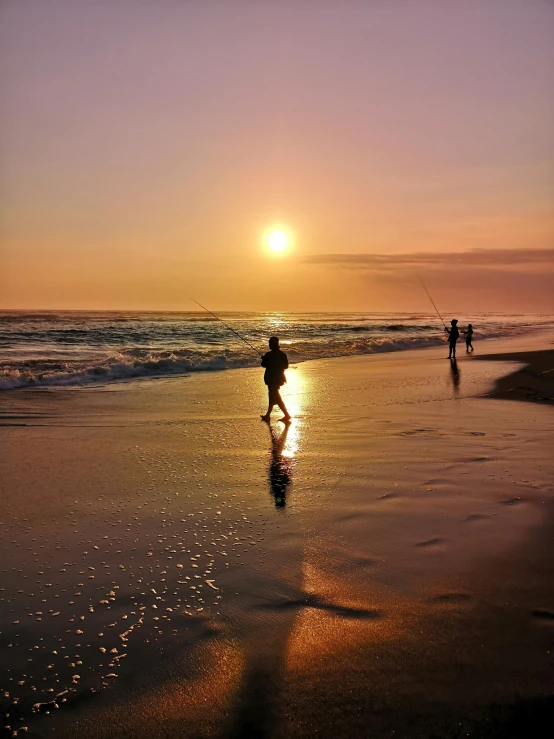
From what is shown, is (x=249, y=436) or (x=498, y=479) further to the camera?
(x=249, y=436)

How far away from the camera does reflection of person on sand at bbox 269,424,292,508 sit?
6359 mm

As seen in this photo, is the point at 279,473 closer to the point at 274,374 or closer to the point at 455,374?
the point at 274,374

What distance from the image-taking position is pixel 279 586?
423cm

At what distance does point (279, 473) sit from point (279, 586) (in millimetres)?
3145

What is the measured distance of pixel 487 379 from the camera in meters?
17.0

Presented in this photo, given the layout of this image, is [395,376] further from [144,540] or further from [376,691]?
[376,691]

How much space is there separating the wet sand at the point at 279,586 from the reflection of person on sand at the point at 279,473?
5 centimetres

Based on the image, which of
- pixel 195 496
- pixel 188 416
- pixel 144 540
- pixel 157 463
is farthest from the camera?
pixel 188 416

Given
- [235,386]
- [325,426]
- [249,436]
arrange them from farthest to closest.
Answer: [235,386] < [325,426] < [249,436]

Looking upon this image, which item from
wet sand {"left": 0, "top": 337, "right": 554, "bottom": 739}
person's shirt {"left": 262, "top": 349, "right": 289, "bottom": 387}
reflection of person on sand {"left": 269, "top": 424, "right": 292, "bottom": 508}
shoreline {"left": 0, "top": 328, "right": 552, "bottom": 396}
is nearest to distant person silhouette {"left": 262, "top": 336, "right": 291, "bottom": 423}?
person's shirt {"left": 262, "top": 349, "right": 289, "bottom": 387}

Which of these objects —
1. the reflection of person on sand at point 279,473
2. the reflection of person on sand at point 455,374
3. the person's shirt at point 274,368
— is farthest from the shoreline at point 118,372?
the reflection of person on sand at point 279,473

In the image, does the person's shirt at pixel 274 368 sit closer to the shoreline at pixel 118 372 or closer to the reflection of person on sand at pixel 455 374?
the reflection of person on sand at pixel 455 374

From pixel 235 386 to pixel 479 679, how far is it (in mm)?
14111

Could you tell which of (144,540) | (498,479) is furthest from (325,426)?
(144,540)
